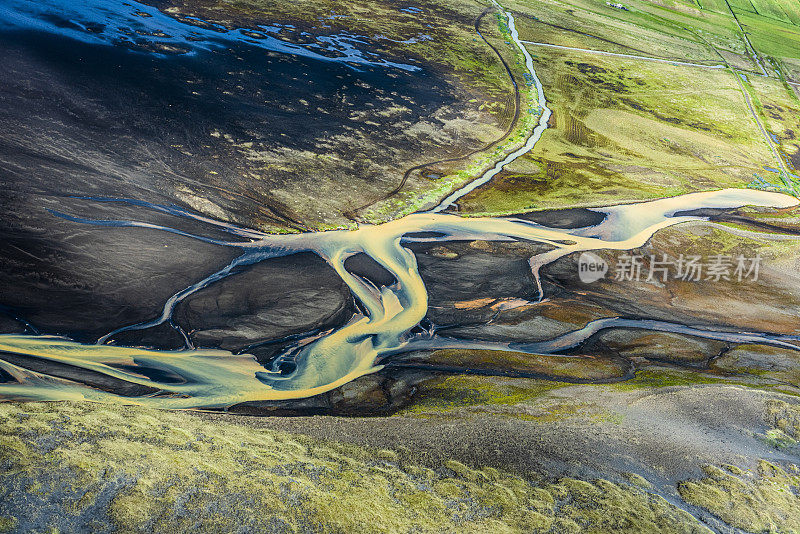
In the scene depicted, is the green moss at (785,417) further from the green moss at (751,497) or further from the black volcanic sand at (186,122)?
the black volcanic sand at (186,122)

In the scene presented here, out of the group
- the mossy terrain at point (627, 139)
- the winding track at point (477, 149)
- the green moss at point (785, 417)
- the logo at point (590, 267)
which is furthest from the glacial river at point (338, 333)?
the green moss at point (785, 417)

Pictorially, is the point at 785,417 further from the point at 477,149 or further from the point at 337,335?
the point at 477,149

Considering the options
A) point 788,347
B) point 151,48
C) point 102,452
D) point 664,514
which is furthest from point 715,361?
point 151,48

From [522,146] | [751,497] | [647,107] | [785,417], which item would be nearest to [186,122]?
[522,146]

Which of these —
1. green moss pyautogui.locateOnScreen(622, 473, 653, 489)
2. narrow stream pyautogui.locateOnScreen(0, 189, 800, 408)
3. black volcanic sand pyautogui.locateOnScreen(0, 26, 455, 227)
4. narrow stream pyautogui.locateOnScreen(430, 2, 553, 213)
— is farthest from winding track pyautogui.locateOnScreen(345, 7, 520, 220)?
green moss pyautogui.locateOnScreen(622, 473, 653, 489)

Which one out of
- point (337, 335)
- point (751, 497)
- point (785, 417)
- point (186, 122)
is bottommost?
point (337, 335)

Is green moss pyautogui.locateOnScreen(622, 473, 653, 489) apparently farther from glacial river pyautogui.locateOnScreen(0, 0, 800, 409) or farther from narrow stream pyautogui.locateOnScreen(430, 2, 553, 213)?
narrow stream pyautogui.locateOnScreen(430, 2, 553, 213)
